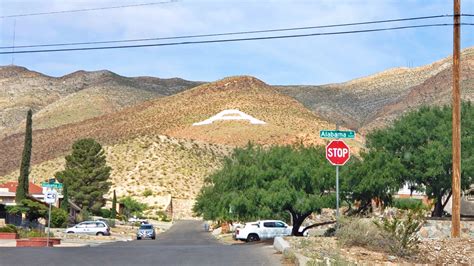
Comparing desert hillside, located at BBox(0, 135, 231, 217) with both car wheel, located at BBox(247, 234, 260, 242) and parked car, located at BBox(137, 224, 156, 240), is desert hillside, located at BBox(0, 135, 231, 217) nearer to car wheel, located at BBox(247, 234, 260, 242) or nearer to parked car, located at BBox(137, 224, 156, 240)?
parked car, located at BBox(137, 224, 156, 240)

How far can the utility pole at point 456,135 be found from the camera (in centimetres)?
2650

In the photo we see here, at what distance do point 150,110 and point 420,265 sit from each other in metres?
140

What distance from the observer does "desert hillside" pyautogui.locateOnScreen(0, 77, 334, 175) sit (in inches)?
5310

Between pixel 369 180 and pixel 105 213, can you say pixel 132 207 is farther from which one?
pixel 369 180

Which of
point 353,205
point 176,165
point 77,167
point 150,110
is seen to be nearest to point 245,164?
point 353,205

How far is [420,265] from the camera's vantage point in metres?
23.5

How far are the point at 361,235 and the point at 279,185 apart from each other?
14.4m

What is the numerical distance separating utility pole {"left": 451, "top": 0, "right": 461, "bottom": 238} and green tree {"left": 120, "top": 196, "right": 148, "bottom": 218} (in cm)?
8049

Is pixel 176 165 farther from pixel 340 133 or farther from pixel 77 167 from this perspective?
pixel 340 133

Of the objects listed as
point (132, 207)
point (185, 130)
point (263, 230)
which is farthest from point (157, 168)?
point (263, 230)

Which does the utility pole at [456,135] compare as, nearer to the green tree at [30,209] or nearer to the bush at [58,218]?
the green tree at [30,209]

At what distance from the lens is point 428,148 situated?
4447 centimetres

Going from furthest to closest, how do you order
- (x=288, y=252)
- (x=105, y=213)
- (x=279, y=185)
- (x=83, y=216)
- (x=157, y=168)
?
(x=157, y=168) → (x=105, y=213) → (x=83, y=216) → (x=279, y=185) → (x=288, y=252)

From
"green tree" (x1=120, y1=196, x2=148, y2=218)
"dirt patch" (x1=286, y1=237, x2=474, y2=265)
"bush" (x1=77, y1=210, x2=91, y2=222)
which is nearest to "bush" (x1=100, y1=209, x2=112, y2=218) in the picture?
"green tree" (x1=120, y1=196, x2=148, y2=218)
